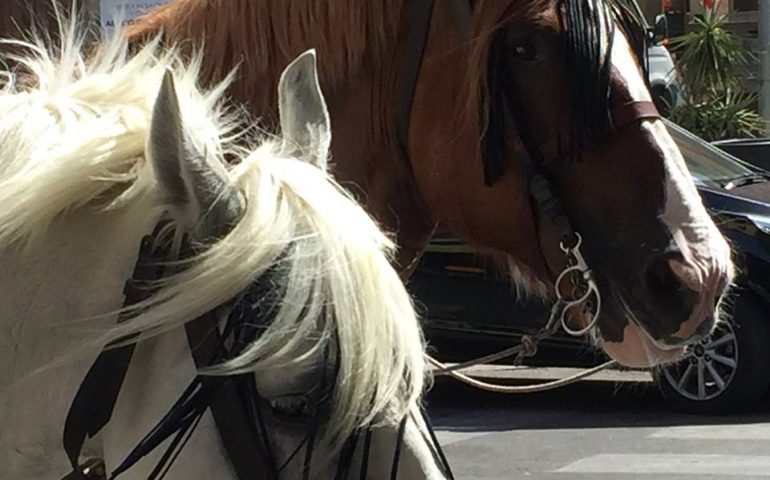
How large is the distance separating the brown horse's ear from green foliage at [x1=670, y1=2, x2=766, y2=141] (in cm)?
1287

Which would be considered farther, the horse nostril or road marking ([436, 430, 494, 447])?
road marking ([436, 430, 494, 447])

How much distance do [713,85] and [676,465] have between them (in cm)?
1064

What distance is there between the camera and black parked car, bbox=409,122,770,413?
27.8 feet

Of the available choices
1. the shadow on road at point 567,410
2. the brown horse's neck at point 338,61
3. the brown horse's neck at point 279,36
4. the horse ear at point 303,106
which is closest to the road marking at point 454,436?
the shadow on road at point 567,410

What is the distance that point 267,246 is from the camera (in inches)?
75.9

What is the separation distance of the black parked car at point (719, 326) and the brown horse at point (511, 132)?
4.52 meters

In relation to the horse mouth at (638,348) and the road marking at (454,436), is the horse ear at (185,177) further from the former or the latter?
the road marking at (454,436)

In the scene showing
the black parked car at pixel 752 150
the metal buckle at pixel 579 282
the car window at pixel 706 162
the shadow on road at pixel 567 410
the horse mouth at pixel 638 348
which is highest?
the metal buckle at pixel 579 282

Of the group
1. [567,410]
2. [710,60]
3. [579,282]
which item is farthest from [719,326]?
[710,60]

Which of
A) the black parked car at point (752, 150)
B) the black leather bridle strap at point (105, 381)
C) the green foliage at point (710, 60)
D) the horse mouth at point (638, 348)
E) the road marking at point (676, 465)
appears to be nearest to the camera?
the black leather bridle strap at point (105, 381)

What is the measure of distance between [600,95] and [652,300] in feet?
1.50

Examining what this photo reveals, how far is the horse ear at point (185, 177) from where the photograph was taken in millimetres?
1854

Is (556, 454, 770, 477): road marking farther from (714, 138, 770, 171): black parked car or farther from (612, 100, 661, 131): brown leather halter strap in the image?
(714, 138, 770, 171): black parked car

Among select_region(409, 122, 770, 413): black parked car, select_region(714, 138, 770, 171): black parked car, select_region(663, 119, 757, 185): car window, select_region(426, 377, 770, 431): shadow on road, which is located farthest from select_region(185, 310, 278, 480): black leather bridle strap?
select_region(714, 138, 770, 171): black parked car
